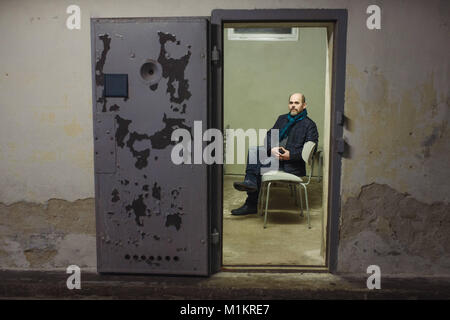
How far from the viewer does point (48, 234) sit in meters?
2.91

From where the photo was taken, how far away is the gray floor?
326 centimetres

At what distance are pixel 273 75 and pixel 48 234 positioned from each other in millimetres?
4639

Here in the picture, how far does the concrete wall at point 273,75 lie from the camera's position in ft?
21.3

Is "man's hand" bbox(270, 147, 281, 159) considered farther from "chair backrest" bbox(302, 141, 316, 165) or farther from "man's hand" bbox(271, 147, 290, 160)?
"chair backrest" bbox(302, 141, 316, 165)

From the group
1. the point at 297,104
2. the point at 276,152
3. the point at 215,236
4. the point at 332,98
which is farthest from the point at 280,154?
the point at 215,236

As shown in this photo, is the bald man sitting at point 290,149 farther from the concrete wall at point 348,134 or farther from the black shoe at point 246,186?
the concrete wall at point 348,134

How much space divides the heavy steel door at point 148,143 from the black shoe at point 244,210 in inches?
66.7

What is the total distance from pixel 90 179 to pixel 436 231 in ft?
8.27

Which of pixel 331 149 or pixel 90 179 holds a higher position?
pixel 331 149

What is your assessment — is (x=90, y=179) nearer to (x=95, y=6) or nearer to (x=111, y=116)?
(x=111, y=116)

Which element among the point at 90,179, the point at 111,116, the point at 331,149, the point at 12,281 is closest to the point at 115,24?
the point at 111,116

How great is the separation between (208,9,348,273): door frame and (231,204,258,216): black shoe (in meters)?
1.57

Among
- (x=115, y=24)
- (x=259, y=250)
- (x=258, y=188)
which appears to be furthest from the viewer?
(x=258, y=188)

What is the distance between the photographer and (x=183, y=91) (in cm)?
266
